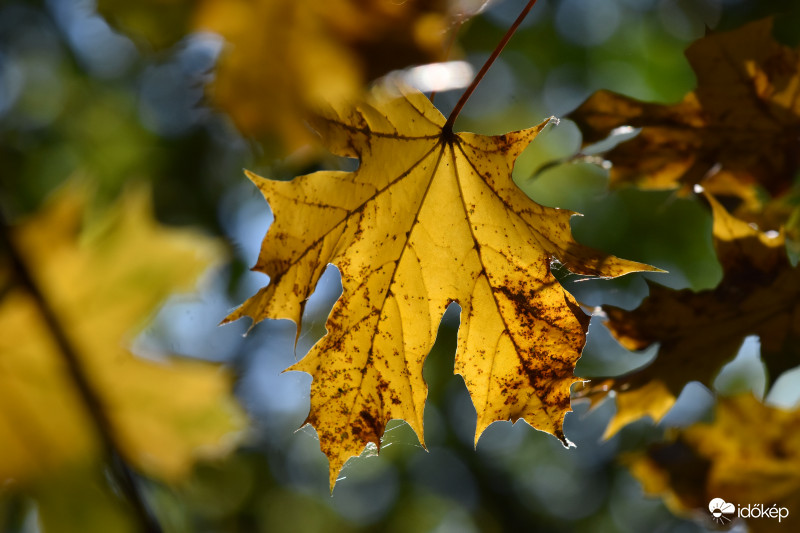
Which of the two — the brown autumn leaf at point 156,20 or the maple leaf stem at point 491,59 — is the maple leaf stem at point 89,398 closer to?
the brown autumn leaf at point 156,20

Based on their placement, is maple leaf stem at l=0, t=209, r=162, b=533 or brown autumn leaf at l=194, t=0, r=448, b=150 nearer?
maple leaf stem at l=0, t=209, r=162, b=533

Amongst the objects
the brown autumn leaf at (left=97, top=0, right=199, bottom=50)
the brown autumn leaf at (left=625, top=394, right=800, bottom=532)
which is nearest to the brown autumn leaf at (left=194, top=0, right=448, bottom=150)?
the brown autumn leaf at (left=97, top=0, right=199, bottom=50)

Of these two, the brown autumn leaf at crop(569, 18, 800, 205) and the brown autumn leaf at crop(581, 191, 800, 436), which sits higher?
the brown autumn leaf at crop(569, 18, 800, 205)

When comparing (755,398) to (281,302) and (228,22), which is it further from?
(228,22)

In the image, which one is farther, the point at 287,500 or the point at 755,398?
the point at 287,500

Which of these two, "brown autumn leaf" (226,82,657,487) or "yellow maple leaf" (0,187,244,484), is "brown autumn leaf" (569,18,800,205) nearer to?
"brown autumn leaf" (226,82,657,487)

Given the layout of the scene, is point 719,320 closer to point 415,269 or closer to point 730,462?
point 415,269

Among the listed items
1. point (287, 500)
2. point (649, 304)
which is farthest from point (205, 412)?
point (287, 500)
